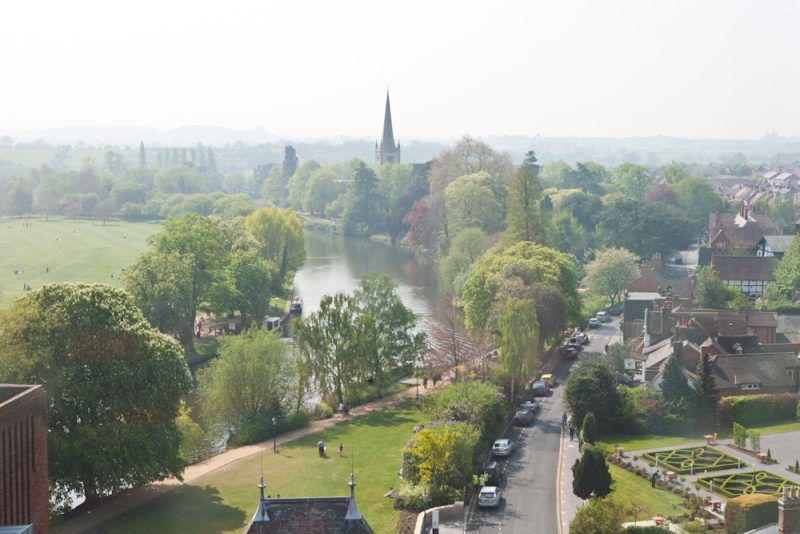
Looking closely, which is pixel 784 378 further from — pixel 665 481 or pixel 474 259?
pixel 474 259

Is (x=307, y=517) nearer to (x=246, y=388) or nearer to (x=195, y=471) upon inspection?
(x=195, y=471)

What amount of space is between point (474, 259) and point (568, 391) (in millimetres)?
40944

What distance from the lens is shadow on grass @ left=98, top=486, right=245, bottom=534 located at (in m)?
37.5

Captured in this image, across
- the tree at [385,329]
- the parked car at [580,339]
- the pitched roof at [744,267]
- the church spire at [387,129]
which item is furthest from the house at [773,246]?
the church spire at [387,129]

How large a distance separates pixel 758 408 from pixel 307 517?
104ft

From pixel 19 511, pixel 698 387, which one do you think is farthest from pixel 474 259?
pixel 19 511

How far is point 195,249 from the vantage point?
242 feet

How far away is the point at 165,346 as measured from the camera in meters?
42.9

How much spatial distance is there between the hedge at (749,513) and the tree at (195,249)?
145ft

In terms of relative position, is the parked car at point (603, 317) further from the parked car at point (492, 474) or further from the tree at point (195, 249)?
the parked car at point (492, 474)

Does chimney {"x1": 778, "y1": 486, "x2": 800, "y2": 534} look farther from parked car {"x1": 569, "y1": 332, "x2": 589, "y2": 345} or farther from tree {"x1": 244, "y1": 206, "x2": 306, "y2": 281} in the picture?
tree {"x1": 244, "y1": 206, "x2": 306, "y2": 281}

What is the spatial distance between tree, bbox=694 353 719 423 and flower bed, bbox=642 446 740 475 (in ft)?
13.6

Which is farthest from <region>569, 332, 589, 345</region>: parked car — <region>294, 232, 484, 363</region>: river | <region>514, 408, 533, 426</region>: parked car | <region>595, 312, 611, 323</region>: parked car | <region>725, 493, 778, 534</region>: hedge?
<region>725, 493, 778, 534</region>: hedge

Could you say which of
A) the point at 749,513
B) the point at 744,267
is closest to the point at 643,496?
the point at 749,513
